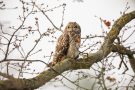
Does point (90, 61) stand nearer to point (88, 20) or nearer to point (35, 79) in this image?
point (35, 79)

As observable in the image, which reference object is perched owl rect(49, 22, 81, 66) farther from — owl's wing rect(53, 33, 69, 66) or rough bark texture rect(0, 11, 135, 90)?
rough bark texture rect(0, 11, 135, 90)

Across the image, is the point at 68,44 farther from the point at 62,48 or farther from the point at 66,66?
the point at 66,66

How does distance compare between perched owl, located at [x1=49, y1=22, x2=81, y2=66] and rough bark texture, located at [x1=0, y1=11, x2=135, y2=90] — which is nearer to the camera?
rough bark texture, located at [x1=0, y1=11, x2=135, y2=90]

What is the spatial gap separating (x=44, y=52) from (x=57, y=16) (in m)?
0.58

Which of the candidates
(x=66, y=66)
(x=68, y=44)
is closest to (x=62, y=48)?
(x=68, y=44)

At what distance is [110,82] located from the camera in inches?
139

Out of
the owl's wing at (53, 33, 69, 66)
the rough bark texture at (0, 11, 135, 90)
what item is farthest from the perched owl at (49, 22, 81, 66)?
the rough bark texture at (0, 11, 135, 90)

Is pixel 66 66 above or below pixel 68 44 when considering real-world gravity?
below

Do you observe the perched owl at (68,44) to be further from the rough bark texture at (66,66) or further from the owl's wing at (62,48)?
the rough bark texture at (66,66)

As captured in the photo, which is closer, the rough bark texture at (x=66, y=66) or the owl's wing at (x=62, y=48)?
the rough bark texture at (x=66, y=66)

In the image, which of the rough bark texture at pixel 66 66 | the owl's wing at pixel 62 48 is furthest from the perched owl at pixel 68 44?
the rough bark texture at pixel 66 66

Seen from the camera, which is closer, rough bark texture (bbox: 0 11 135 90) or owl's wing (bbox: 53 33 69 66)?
rough bark texture (bbox: 0 11 135 90)

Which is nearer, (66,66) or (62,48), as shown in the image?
(66,66)

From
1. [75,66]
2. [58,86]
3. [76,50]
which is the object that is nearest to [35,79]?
[75,66]
